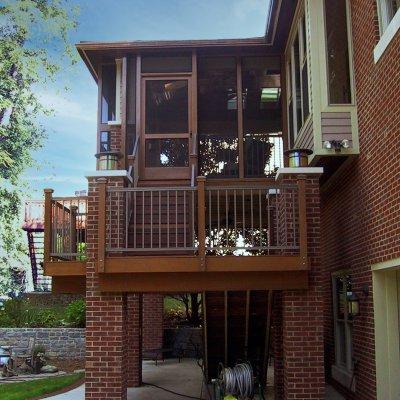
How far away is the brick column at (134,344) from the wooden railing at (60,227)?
1.84 metres

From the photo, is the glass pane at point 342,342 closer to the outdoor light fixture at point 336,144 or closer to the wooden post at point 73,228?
the outdoor light fixture at point 336,144

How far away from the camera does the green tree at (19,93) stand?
2408cm

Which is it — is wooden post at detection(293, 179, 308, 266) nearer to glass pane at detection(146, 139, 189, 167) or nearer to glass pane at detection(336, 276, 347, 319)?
glass pane at detection(336, 276, 347, 319)

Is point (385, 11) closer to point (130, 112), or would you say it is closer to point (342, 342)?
point (130, 112)

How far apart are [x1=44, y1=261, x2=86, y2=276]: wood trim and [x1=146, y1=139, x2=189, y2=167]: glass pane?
9.79 feet

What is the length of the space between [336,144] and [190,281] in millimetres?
2591

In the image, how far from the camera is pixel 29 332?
15023 millimetres

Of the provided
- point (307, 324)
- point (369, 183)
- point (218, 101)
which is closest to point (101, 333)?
point (307, 324)

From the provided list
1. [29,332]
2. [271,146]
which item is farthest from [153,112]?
[29,332]

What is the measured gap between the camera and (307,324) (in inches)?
281

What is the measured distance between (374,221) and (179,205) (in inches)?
127

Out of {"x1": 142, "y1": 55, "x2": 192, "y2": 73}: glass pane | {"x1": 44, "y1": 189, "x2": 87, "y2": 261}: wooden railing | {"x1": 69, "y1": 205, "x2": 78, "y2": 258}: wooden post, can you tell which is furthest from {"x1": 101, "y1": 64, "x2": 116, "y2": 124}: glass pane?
{"x1": 69, "y1": 205, "x2": 78, "y2": 258}: wooden post

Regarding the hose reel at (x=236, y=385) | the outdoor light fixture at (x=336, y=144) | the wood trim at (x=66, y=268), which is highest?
the outdoor light fixture at (x=336, y=144)

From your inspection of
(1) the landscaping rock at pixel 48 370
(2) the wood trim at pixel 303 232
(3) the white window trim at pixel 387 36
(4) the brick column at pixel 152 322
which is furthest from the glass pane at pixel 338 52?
(1) the landscaping rock at pixel 48 370
